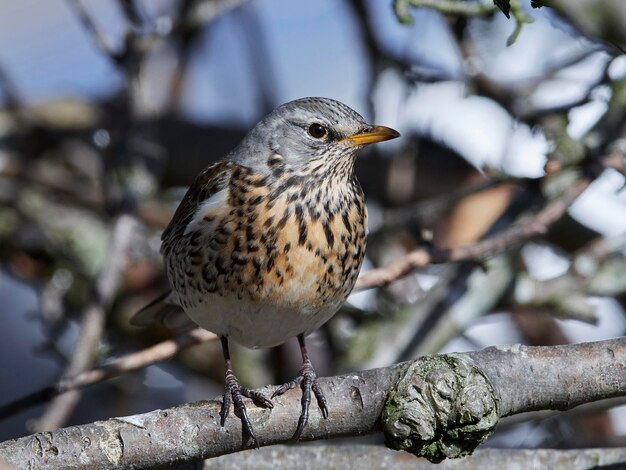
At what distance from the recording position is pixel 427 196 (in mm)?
6043

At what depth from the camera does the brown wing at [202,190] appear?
12.5 ft

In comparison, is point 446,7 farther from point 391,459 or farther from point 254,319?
point 391,459

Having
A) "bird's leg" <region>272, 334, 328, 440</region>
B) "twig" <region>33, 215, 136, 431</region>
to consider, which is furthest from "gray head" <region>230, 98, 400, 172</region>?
"bird's leg" <region>272, 334, 328, 440</region>

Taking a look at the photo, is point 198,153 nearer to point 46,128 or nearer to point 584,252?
point 46,128

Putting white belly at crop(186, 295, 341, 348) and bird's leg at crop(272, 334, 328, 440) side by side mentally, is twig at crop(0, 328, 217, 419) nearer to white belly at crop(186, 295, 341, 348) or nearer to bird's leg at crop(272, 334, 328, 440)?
white belly at crop(186, 295, 341, 348)

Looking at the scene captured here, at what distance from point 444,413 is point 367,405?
0.74ft

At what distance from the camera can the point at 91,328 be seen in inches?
157

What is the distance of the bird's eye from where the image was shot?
3.82 meters

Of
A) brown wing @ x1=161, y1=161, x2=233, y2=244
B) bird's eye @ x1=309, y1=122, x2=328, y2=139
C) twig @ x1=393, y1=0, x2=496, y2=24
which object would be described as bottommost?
brown wing @ x1=161, y1=161, x2=233, y2=244

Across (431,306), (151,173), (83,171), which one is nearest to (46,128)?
(83,171)

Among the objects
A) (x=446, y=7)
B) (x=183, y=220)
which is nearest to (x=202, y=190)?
(x=183, y=220)

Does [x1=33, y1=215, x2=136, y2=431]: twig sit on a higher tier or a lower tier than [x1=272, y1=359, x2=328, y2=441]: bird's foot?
lower

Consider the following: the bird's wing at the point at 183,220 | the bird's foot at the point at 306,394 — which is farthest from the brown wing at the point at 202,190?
the bird's foot at the point at 306,394

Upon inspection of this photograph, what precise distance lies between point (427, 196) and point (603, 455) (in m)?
3.05
